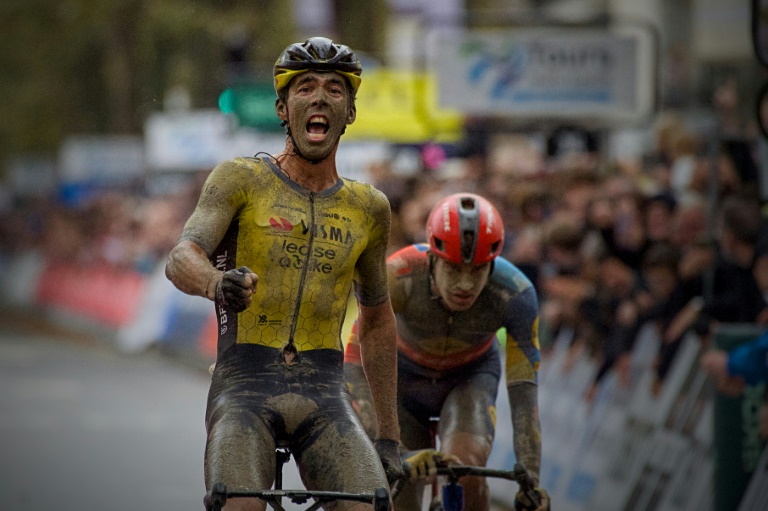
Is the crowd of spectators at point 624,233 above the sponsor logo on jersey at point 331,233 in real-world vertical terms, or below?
below

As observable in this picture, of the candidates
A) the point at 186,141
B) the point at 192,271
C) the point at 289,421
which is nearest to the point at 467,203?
the point at 289,421

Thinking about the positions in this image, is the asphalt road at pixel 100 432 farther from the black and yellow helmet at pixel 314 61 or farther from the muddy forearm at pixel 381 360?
the black and yellow helmet at pixel 314 61

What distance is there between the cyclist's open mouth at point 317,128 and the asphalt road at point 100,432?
585cm

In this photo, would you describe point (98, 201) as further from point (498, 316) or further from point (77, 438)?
point (498, 316)

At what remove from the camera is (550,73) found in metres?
15.3

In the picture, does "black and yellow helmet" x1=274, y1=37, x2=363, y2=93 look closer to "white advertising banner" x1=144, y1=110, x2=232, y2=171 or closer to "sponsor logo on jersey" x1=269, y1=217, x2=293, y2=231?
"sponsor logo on jersey" x1=269, y1=217, x2=293, y2=231

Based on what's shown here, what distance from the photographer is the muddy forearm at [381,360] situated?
6395 millimetres

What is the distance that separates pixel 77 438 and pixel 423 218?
15.8ft

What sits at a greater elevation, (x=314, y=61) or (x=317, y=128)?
(x=314, y=61)

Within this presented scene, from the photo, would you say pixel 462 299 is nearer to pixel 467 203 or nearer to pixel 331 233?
pixel 467 203

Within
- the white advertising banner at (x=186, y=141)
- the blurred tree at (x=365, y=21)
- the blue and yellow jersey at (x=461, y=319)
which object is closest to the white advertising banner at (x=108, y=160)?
the white advertising banner at (x=186, y=141)

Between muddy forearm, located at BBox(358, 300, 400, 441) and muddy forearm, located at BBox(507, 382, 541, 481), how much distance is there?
3.17 ft

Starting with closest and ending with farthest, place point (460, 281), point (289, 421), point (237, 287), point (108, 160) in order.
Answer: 1. point (237, 287)
2. point (289, 421)
3. point (460, 281)
4. point (108, 160)

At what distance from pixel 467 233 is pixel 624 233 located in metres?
5.13
